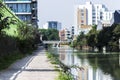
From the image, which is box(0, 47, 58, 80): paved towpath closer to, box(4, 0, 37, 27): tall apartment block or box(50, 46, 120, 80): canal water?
box(50, 46, 120, 80): canal water

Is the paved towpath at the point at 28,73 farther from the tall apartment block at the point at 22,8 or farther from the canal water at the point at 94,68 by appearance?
the tall apartment block at the point at 22,8

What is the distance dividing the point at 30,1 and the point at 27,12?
465 cm

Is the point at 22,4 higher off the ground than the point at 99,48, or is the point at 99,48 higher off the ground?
the point at 22,4

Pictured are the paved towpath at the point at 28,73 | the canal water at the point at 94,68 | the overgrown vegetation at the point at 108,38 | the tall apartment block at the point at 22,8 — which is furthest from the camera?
the tall apartment block at the point at 22,8

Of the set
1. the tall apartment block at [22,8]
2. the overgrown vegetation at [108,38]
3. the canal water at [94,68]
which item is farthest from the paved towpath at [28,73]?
the tall apartment block at [22,8]

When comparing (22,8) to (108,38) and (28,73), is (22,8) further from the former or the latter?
(28,73)

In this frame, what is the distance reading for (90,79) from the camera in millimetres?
30016

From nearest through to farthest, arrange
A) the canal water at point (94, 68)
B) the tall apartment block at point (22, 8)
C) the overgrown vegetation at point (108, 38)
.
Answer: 1. the canal water at point (94, 68)
2. the overgrown vegetation at point (108, 38)
3. the tall apartment block at point (22, 8)

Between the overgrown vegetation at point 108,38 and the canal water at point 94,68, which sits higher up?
the overgrown vegetation at point 108,38

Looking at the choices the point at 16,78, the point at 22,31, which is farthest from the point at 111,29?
the point at 16,78

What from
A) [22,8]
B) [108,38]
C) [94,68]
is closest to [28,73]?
[94,68]

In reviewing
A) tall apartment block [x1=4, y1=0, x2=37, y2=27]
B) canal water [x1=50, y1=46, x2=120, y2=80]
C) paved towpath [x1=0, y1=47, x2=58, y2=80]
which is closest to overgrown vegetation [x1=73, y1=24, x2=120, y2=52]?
tall apartment block [x1=4, y1=0, x2=37, y2=27]

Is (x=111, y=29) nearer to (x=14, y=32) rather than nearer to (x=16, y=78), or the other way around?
(x=14, y=32)

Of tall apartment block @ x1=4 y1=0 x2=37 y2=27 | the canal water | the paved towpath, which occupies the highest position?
tall apartment block @ x1=4 y1=0 x2=37 y2=27
